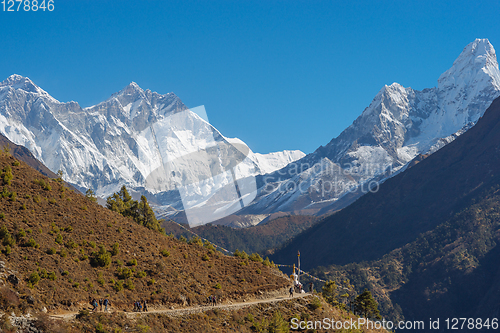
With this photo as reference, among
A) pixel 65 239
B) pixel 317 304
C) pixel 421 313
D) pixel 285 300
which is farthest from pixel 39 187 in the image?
pixel 421 313

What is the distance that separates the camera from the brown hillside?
105 ft

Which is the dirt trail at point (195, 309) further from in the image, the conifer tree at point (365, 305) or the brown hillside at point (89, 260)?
the conifer tree at point (365, 305)

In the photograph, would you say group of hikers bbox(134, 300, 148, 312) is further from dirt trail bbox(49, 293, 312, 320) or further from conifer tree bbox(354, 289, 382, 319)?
conifer tree bbox(354, 289, 382, 319)

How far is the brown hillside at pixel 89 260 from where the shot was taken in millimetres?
31953

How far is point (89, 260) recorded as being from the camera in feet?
122

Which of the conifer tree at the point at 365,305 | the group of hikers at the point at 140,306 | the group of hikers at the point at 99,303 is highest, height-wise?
the group of hikers at the point at 99,303

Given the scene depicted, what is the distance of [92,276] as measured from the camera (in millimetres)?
35531

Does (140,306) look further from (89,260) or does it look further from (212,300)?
(212,300)

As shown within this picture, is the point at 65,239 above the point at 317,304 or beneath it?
above

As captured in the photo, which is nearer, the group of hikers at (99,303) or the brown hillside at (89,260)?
the group of hikers at (99,303)

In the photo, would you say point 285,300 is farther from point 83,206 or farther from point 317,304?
point 83,206

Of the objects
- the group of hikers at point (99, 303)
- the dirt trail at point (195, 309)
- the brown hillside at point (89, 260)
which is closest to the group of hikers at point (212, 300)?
the dirt trail at point (195, 309)

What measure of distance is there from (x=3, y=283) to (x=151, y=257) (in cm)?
1525

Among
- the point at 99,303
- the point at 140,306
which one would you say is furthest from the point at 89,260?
the point at 140,306
